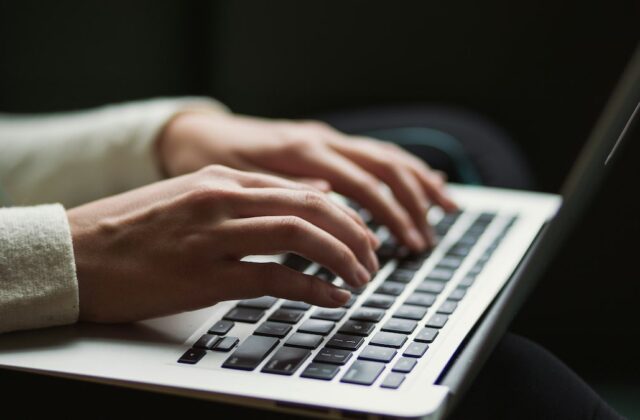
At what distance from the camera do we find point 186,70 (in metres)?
1.81

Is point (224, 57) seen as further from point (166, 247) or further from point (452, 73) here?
point (166, 247)

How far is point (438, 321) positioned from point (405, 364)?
7cm

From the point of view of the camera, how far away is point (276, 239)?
0.56 m

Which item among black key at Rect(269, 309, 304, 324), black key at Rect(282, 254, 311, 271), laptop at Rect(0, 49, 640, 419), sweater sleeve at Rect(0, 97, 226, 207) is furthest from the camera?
sweater sleeve at Rect(0, 97, 226, 207)

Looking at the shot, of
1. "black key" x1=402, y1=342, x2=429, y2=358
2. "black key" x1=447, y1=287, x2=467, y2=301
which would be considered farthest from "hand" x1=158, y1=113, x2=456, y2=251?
"black key" x1=402, y1=342, x2=429, y2=358

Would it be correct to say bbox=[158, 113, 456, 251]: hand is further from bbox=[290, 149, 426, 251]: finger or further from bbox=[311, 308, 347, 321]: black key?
bbox=[311, 308, 347, 321]: black key

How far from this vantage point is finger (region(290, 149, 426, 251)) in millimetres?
750

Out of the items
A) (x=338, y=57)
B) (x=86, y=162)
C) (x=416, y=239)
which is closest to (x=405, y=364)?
(x=416, y=239)

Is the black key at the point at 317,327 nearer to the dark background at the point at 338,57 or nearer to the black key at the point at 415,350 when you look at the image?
the black key at the point at 415,350

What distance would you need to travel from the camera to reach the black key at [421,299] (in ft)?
2.01

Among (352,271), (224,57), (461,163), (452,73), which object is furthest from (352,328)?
(224,57)

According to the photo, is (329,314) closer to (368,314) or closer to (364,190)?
(368,314)

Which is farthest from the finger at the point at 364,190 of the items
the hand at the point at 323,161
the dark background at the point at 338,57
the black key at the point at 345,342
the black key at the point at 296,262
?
the dark background at the point at 338,57

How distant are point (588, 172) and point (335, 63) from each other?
115 cm
